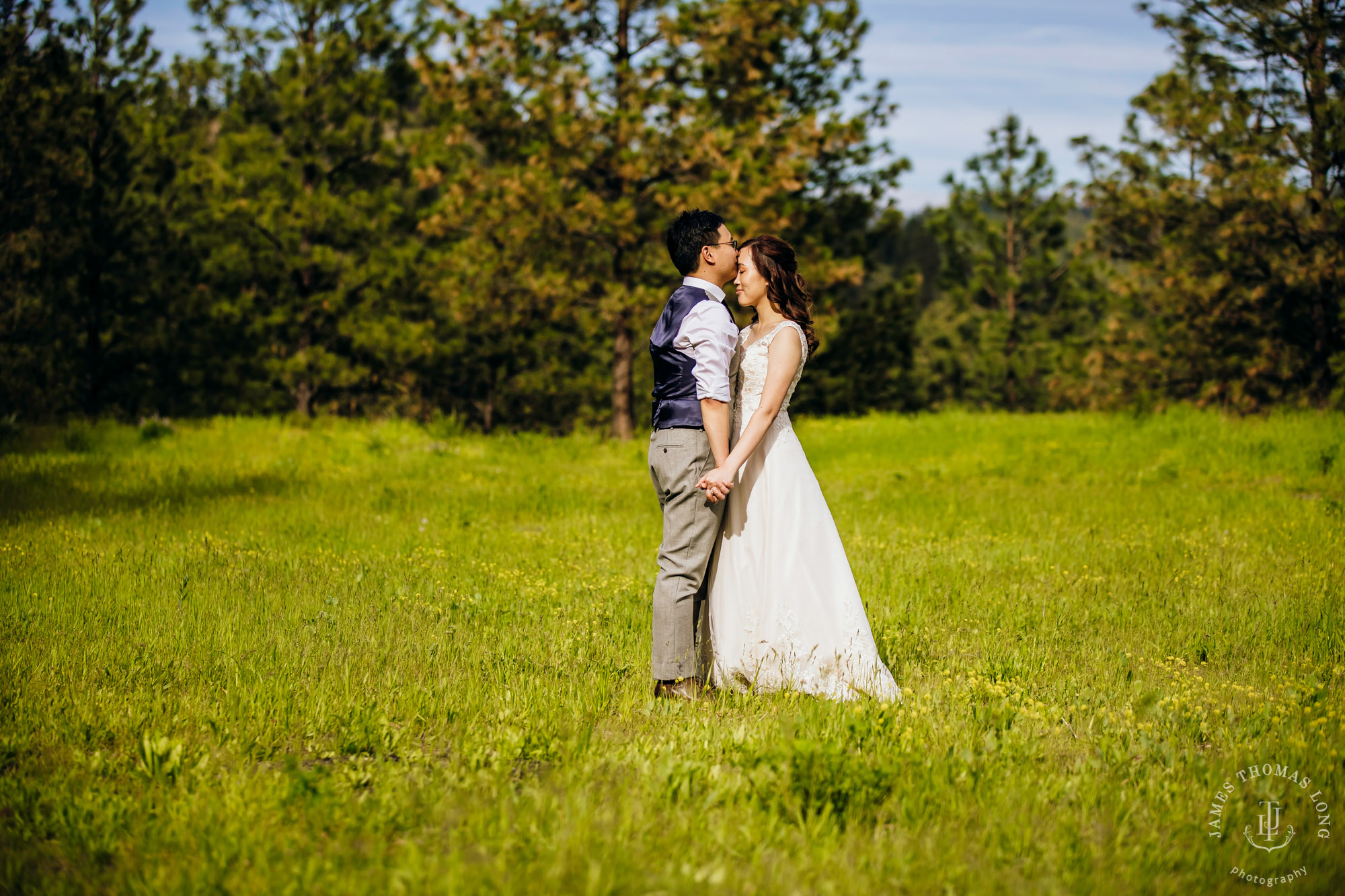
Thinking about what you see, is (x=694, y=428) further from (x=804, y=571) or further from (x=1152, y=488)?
(x=1152, y=488)

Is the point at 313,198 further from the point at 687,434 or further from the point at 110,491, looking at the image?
the point at 687,434

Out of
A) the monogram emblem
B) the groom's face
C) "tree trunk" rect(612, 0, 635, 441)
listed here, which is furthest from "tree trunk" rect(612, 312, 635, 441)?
the monogram emblem

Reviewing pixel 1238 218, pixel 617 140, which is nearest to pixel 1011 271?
pixel 1238 218

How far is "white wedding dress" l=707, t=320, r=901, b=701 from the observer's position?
178 inches

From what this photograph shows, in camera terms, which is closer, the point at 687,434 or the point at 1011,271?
the point at 687,434

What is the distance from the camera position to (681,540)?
14.6ft

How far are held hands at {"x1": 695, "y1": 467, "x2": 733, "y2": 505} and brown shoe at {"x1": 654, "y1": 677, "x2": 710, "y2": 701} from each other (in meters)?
0.93

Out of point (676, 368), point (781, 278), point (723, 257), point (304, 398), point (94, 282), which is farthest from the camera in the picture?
point (304, 398)

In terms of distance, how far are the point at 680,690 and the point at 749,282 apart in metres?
2.05

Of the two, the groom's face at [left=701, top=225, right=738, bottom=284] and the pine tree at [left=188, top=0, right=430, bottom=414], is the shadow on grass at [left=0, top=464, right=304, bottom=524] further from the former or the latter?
the pine tree at [left=188, top=0, right=430, bottom=414]

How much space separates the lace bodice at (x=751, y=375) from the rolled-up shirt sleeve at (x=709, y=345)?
33 cm

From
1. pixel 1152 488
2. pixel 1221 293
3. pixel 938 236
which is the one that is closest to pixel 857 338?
pixel 938 236

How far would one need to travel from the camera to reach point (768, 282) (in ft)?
15.3

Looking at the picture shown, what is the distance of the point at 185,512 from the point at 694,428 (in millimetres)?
6700
